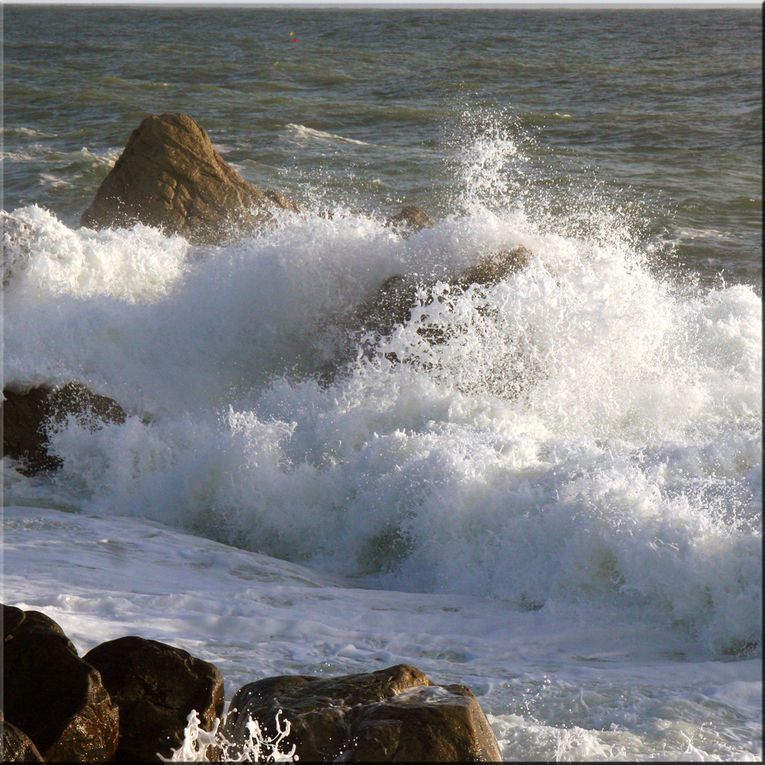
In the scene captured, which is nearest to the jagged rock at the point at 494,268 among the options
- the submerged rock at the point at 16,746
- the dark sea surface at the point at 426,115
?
the dark sea surface at the point at 426,115

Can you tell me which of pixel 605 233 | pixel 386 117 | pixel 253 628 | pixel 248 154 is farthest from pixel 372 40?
pixel 253 628

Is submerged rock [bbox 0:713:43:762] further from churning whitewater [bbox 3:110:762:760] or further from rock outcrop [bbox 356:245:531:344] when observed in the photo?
rock outcrop [bbox 356:245:531:344]

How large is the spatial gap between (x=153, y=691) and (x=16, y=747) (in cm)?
52

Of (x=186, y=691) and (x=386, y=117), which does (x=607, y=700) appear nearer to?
(x=186, y=691)

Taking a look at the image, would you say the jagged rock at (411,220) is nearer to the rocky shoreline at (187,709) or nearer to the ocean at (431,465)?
the ocean at (431,465)

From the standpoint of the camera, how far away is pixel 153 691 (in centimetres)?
343

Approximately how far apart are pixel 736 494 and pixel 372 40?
37.1m

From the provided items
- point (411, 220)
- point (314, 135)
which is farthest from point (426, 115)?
point (411, 220)

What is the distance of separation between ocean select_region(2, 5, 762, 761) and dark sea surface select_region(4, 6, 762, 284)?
4.31ft

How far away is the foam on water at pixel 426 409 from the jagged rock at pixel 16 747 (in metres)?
2.68

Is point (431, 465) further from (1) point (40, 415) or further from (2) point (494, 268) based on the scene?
(1) point (40, 415)

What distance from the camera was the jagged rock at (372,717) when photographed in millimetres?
3121

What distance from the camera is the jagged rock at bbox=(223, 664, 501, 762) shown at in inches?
123

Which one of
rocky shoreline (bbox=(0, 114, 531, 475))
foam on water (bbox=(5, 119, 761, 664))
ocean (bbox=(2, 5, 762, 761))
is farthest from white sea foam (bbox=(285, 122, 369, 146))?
foam on water (bbox=(5, 119, 761, 664))
